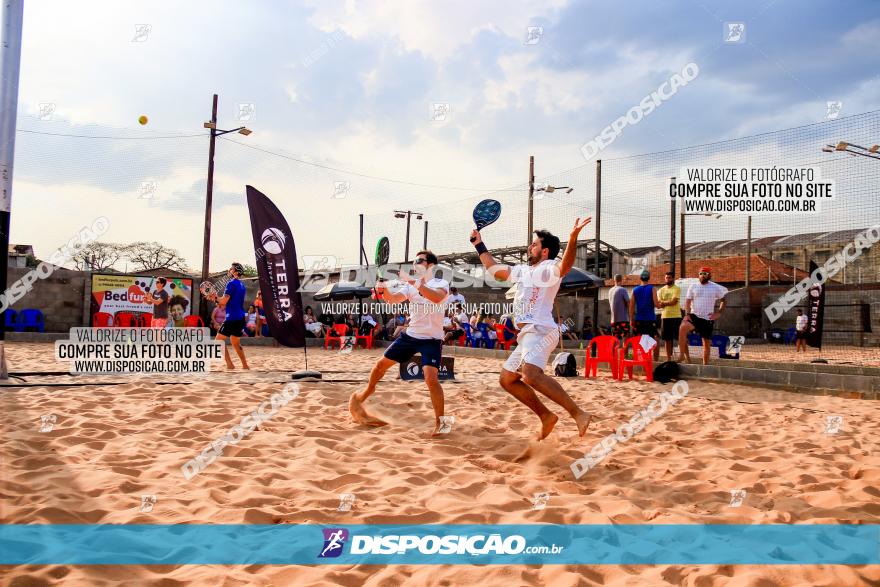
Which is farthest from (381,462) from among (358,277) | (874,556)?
(358,277)

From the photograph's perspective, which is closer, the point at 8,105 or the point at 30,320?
the point at 8,105

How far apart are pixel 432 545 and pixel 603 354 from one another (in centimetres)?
791

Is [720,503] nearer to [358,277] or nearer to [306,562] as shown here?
[306,562]

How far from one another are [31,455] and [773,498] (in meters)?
4.38

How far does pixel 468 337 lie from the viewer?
17500mm

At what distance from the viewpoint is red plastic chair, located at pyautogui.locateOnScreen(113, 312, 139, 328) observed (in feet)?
58.1

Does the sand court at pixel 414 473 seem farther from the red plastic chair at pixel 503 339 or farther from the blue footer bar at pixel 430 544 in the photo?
the red plastic chair at pixel 503 339

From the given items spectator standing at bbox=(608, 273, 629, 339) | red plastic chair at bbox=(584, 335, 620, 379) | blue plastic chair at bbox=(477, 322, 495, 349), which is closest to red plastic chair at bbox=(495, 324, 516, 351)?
blue plastic chair at bbox=(477, 322, 495, 349)

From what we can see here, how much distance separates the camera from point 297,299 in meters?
8.96

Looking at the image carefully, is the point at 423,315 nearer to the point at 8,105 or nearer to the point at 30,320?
the point at 8,105

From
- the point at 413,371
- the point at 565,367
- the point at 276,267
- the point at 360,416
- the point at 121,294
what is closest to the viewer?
the point at 360,416

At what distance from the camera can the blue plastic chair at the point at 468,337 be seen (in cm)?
1708

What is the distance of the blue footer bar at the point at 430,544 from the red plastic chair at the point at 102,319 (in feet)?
57.5

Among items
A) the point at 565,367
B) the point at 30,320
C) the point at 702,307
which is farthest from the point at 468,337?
the point at 30,320
